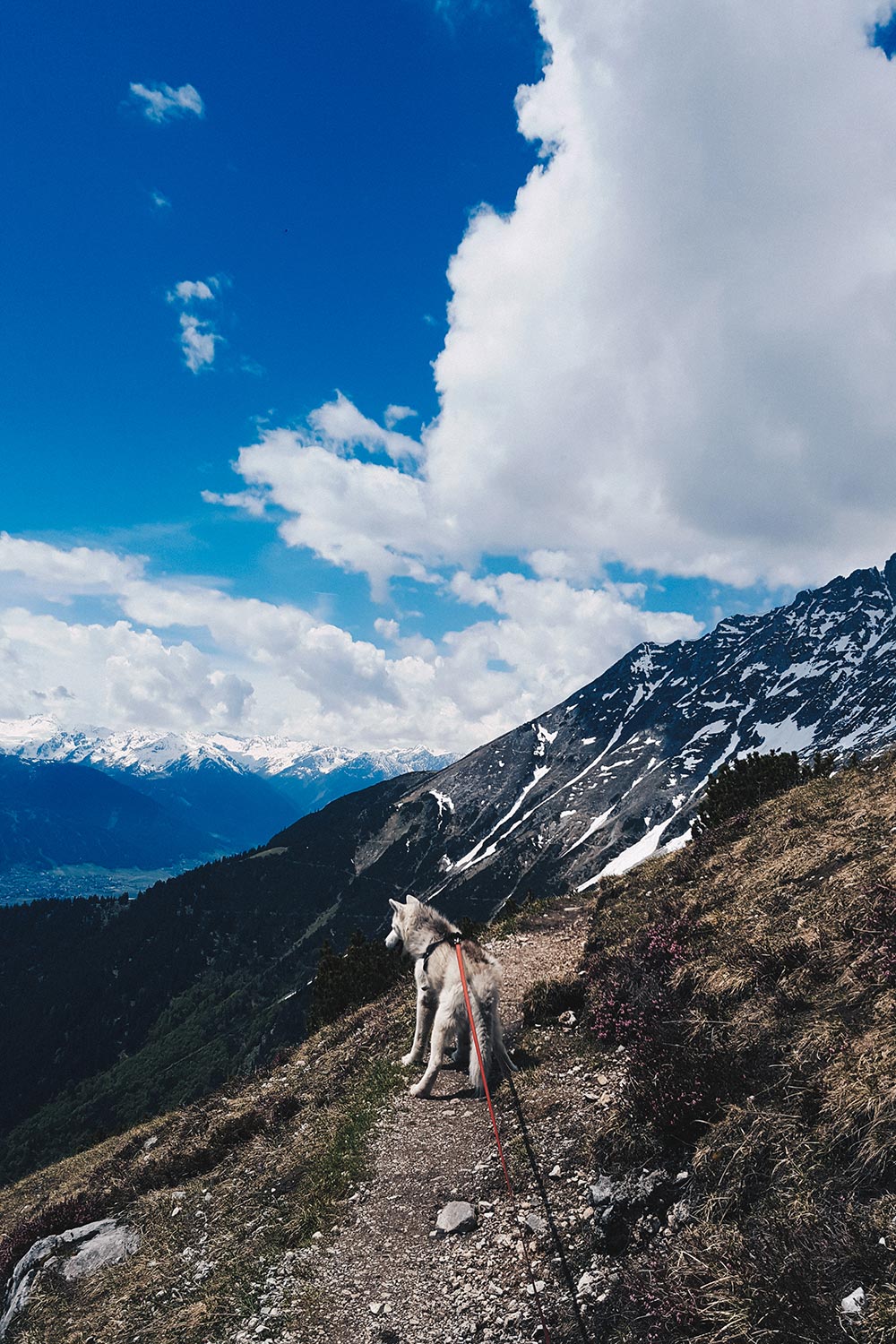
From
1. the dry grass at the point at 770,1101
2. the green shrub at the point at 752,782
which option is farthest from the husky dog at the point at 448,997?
the green shrub at the point at 752,782

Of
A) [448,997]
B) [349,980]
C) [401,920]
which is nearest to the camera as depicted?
[448,997]

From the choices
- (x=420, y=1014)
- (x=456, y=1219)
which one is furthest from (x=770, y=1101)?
(x=420, y=1014)

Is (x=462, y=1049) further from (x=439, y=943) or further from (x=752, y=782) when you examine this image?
(x=752, y=782)

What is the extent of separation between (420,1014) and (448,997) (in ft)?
5.61

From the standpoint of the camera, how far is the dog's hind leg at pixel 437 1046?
10.6 metres

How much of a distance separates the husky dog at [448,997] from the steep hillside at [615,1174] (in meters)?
0.56

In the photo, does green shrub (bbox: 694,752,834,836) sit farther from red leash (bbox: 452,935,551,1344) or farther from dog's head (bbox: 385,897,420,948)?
red leash (bbox: 452,935,551,1344)

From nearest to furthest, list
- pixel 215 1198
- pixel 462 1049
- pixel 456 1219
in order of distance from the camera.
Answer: pixel 456 1219, pixel 215 1198, pixel 462 1049

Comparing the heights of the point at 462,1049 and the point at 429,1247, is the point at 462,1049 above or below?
above

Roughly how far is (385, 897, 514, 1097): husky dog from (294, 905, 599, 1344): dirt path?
555 mm

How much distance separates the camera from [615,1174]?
6.93 m

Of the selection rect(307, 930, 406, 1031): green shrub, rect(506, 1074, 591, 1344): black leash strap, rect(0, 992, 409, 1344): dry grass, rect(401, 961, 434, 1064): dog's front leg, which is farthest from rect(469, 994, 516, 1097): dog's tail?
rect(307, 930, 406, 1031): green shrub

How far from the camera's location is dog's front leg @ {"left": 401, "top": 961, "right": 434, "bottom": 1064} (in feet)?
37.3

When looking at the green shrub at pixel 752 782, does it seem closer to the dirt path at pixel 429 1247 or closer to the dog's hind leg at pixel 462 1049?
the dog's hind leg at pixel 462 1049
